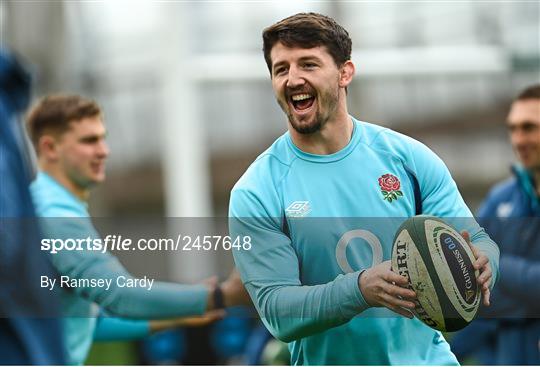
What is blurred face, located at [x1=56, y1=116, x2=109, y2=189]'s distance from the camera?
4664mm

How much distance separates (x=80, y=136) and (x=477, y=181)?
485 inches

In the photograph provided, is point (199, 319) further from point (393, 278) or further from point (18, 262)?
point (393, 278)

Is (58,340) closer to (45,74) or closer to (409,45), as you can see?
(45,74)

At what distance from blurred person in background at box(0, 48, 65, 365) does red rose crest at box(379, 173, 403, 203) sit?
44.6 inches

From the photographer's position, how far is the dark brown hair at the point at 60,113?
4668 mm

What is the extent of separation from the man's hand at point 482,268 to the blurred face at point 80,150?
1.59 metres

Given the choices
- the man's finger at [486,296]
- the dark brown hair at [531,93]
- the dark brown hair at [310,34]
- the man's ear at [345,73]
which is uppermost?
the dark brown hair at [310,34]

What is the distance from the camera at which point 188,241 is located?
437 centimetres

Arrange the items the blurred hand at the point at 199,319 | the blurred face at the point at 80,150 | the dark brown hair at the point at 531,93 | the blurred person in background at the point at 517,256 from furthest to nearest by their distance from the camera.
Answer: the dark brown hair at the point at 531,93 → the blurred face at the point at 80,150 → the blurred hand at the point at 199,319 → the blurred person in background at the point at 517,256

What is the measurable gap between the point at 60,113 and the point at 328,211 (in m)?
1.34

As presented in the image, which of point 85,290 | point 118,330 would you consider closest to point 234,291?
point 85,290

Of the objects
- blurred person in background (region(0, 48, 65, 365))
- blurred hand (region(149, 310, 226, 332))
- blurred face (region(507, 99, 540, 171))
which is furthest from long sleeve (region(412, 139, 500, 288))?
blurred face (region(507, 99, 540, 171))

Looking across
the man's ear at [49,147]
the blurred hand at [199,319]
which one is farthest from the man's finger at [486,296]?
the man's ear at [49,147]

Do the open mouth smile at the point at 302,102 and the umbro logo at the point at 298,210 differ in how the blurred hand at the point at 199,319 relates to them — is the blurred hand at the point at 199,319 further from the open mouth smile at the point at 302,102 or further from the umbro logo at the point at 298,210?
the open mouth smile at the point at 302,102
